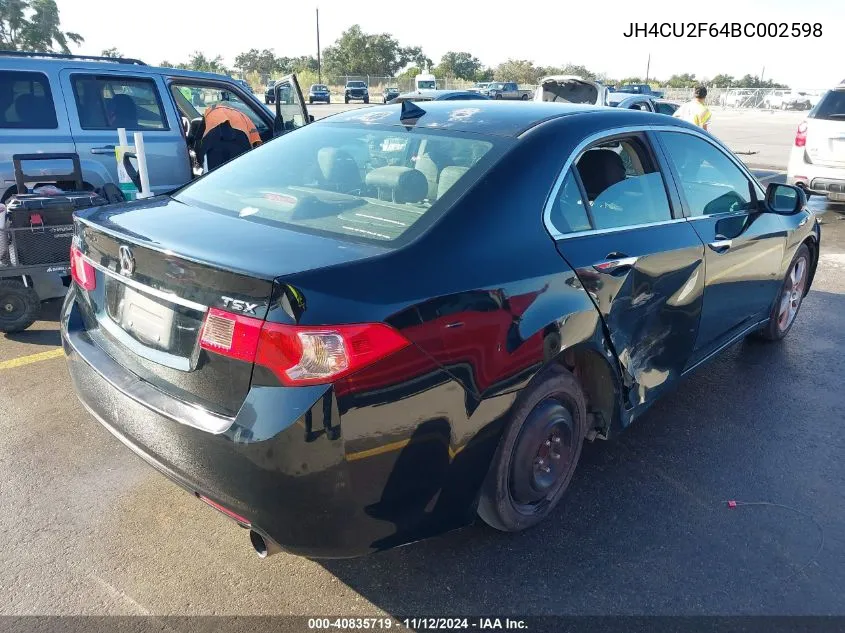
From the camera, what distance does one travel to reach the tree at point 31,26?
54156mm

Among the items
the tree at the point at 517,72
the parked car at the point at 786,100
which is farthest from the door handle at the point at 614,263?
the tree at the point at 517,72

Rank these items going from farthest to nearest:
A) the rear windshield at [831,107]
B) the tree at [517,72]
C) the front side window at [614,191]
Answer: the tree at [517,72], the rear windshield at [831,107], the front side window at [614,191]

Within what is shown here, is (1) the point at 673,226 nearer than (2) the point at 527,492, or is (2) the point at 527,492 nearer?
(2) the point at 527,492

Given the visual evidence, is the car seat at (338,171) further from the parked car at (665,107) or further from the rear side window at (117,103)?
the parked car at (665,107)

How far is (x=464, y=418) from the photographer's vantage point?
6.92 feet

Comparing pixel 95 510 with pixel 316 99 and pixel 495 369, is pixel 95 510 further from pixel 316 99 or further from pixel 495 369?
pixel 316 99

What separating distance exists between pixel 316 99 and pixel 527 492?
5000 centimetres

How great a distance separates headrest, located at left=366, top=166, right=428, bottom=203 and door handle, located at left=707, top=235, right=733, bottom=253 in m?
1.65

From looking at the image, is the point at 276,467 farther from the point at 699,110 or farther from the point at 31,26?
the point at 31,26

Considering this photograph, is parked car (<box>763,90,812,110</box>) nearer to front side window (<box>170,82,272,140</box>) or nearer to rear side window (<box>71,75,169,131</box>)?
front side window (<box>170,82,272,140</box>)

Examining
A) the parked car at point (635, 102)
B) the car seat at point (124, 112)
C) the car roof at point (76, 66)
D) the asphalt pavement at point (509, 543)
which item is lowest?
the asphalt pavement at point (509, 543)

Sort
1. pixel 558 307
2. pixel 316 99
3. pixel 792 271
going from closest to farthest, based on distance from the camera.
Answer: pixel 558 307, pixel 792 271, pixel 316 99

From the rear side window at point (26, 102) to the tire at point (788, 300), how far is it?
588 centimetres

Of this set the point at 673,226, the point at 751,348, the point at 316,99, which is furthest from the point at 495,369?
the point at 316,99
